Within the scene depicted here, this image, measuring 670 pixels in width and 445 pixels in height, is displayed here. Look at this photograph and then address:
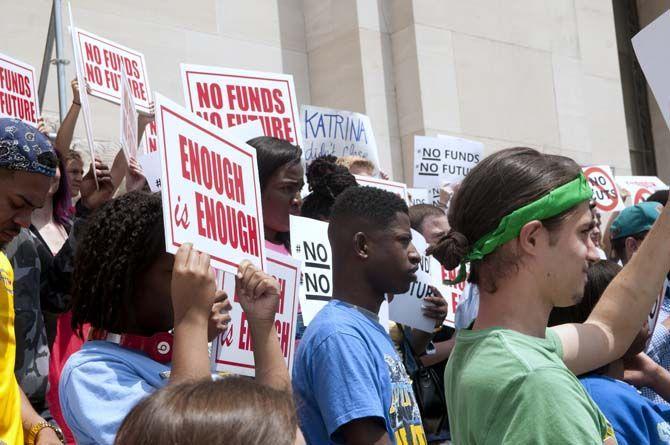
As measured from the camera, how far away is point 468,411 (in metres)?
2.30

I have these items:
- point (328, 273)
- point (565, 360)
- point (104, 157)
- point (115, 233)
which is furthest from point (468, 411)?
point (104, 157)

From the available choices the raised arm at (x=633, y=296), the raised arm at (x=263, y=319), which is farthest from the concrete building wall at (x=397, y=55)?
the raised arm at (x=633, y=296)

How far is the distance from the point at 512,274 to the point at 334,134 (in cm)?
475

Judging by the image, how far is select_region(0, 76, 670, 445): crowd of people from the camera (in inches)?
84.8

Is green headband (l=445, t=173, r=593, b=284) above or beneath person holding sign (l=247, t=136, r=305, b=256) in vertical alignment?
beneath

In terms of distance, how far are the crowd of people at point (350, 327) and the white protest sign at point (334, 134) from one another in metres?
3.09

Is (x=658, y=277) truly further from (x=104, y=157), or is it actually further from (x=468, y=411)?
(x=104, y=157)

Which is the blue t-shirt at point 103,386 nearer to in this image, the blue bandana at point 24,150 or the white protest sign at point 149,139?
the blue bandana at point 24,150

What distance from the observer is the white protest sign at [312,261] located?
14.0 feet

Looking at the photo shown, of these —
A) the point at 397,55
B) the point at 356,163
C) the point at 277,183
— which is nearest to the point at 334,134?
the point at 356,163

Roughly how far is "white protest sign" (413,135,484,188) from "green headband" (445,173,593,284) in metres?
5.16

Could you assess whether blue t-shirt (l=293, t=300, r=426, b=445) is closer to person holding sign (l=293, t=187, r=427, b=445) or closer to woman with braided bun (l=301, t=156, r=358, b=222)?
person holding sign (l=293, t=187, r=427, b=445)

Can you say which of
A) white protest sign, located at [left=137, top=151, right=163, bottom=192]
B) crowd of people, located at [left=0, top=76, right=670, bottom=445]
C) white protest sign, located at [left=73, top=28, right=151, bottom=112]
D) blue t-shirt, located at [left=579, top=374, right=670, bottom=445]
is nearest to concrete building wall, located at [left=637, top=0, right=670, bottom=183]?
white protest sign, located at [left=73, top=28, right=151, bottom=112]

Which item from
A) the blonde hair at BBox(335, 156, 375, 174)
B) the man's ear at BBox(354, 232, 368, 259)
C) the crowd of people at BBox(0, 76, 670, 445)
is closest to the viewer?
the crowd of people at BBox(0, 76, 670, 445)
